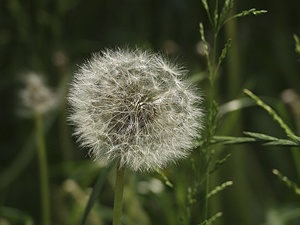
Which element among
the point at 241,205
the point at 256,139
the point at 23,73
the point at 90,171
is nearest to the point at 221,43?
the point at 23,73

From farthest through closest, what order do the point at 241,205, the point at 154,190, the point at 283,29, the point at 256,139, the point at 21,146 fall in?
1. the point at 283,29
2. the point at 21,146
3. the point at 241,205
4. the point at 154,190
5. the point at 256,139

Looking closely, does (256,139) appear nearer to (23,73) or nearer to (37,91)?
(37,91)

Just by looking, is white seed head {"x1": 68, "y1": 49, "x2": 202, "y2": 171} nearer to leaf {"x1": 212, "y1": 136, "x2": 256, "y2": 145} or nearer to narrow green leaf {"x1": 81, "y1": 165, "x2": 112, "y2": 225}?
leaf {"x1": 212, "y1": 136, "x2": 256, "y2": 145}

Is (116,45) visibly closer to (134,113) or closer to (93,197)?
(93,197)

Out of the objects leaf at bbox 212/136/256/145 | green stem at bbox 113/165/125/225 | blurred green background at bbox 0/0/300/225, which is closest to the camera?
green stem at bbox 113/165/125/225

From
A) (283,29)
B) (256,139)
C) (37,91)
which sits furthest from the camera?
(283,29)

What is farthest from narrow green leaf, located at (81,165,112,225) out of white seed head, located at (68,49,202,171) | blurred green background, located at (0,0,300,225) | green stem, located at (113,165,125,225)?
blurred green background, located at (0,0,300,225)

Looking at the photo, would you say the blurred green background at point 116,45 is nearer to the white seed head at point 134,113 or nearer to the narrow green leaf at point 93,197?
the narrow green leaf at point 93,197

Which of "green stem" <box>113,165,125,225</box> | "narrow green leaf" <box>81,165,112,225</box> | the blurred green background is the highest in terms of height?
the blurred green background
